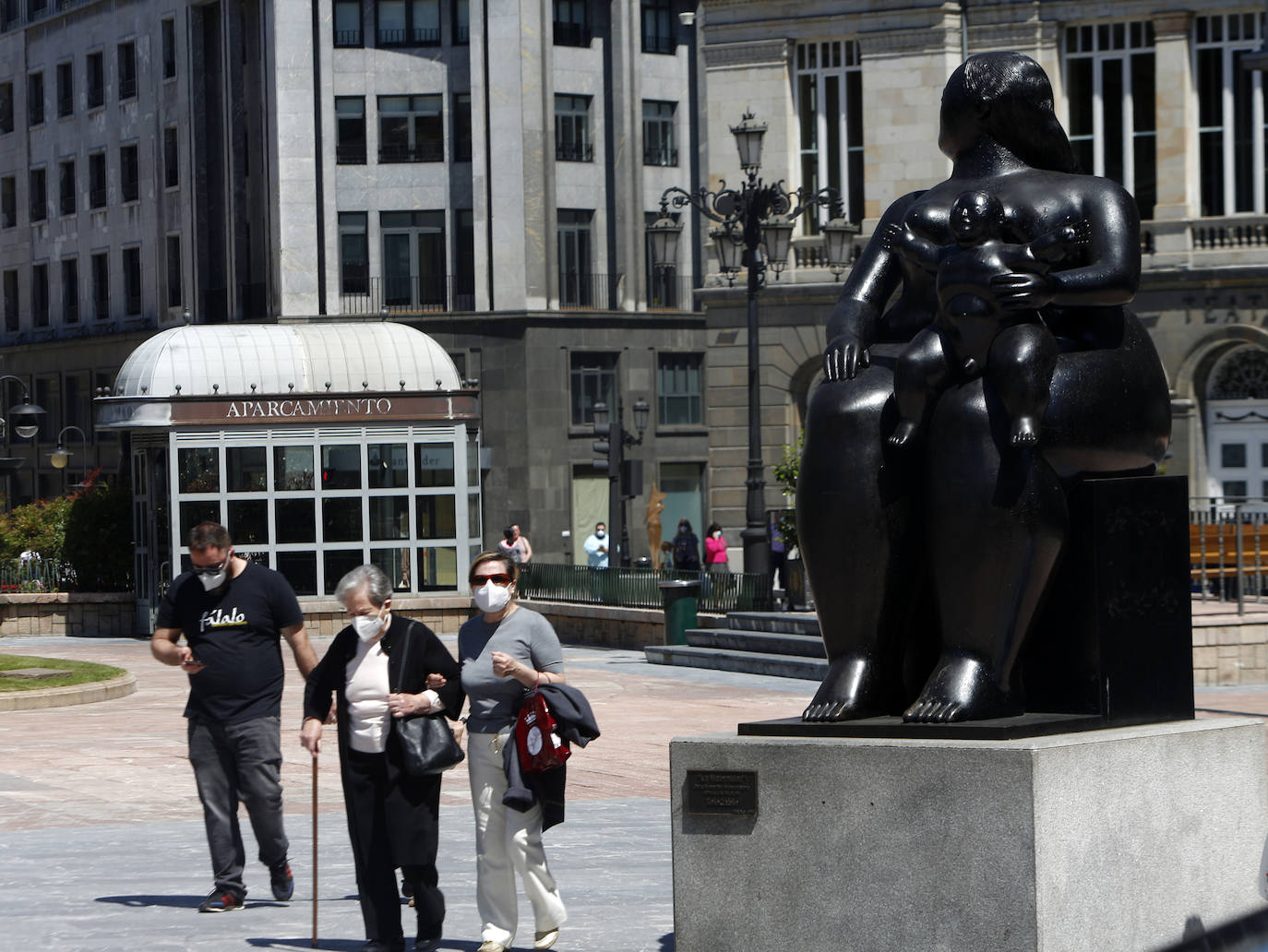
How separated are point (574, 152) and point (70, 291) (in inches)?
701

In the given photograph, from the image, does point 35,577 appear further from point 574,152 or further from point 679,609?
point 574,152

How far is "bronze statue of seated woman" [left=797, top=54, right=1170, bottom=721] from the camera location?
19.4ft

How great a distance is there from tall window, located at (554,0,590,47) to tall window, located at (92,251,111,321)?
15.6m

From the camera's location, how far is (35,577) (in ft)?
104

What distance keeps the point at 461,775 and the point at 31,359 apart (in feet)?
167

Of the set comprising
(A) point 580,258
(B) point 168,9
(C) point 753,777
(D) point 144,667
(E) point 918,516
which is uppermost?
(B) point 168,9

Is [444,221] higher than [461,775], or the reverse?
[444,221]

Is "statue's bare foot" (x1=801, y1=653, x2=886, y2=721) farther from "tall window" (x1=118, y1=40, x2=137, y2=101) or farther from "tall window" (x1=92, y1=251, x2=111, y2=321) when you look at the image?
"tall window" (x1=92, y1=251, x2=111, y2=321)

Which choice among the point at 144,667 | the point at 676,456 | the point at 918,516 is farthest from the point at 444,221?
the point at 918,516

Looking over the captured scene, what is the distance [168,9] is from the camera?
5666 cm

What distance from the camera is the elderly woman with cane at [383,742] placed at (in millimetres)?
8109

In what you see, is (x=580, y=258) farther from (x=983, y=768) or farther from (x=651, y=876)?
(x=983, y=768)

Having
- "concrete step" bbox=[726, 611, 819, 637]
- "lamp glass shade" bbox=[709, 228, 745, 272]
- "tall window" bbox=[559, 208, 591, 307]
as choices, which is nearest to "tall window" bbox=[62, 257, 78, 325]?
"tall window" bbox=[559, 208, 591, 307]

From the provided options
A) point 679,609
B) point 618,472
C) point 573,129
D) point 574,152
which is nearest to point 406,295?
point 574,152
